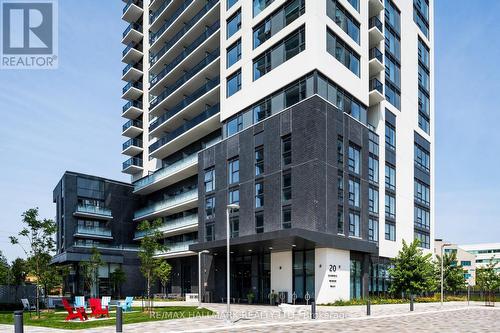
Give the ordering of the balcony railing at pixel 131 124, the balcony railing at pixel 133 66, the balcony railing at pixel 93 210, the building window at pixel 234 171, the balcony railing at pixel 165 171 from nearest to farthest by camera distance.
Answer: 1. the building window at pixel 234 171
2. the balcony railing at pixel 165 171
3. the balcony railing at pixel 93 210
4. the balcony railing at pixel 131 124
5. the balcony railing at pixel 133 66

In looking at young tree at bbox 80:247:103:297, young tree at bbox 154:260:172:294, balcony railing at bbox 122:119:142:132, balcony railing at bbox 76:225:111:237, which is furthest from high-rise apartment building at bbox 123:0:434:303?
young tree at bbox 80:247:103:297

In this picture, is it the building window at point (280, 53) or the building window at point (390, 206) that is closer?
the building window at point (280, 53)

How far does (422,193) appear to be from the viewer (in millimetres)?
53594

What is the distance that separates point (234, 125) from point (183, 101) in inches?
493

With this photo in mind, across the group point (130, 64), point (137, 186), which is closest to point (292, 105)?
point (137, 186)

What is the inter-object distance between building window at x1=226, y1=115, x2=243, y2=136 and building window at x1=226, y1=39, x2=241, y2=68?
5679 mm

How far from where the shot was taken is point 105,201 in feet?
204

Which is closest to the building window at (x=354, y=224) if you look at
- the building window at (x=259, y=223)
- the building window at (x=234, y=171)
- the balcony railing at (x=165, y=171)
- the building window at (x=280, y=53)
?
the building window at (x=259, y=223)

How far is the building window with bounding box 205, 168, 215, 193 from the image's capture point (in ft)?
152

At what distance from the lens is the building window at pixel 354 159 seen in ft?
129

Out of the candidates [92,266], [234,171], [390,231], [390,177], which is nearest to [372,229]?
[390,231]

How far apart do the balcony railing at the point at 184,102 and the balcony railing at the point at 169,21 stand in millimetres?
9007

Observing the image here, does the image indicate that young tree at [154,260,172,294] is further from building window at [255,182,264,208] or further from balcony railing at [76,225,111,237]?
balcony railing at [76,225,111,237]

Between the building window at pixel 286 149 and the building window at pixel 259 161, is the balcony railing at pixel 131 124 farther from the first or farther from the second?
the building window at pixel 286 149
